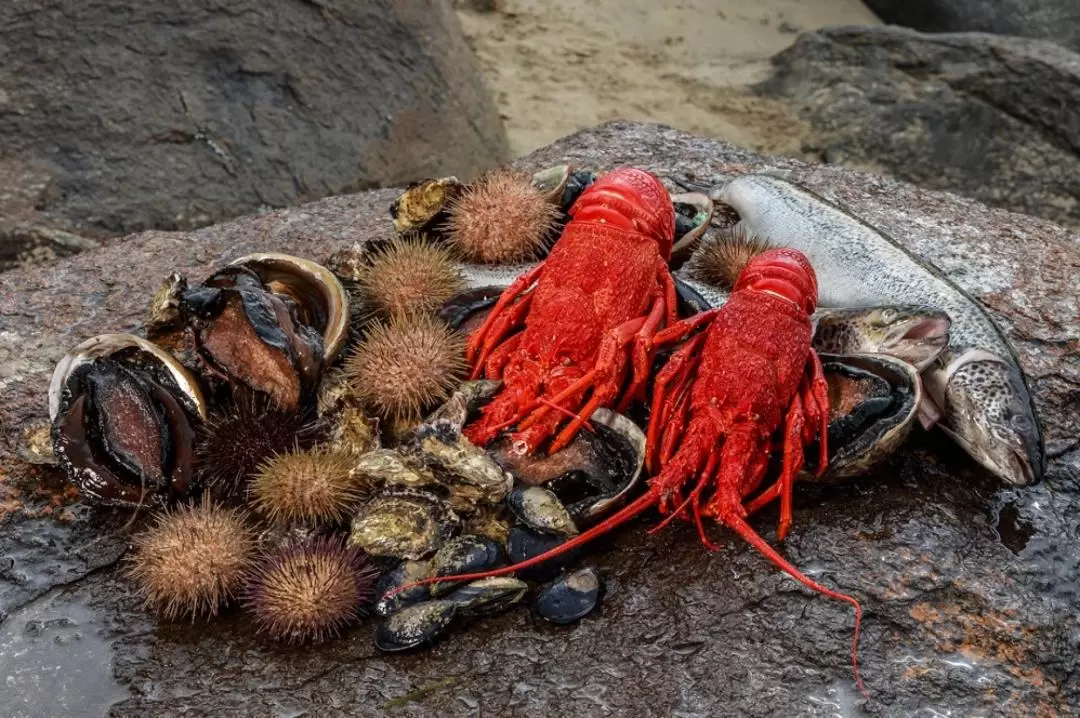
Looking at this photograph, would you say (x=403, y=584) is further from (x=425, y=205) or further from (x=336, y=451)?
(x=425, y=205)

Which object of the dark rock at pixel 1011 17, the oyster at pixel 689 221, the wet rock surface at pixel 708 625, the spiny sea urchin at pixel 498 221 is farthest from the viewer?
the dark rock at pixel 1011 17

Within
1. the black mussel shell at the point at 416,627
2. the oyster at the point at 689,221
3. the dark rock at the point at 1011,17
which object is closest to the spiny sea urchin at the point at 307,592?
the black mussel shell at the point at 416,627

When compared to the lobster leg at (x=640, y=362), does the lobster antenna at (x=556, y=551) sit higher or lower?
lower

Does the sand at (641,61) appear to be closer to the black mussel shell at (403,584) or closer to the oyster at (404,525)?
the oyster at (404,525)

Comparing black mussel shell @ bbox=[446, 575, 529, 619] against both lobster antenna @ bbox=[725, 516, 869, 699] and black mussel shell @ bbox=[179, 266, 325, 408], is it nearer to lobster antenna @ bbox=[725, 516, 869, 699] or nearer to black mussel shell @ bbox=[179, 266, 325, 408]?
lobster antenna @ bbox=[725, 516, 869, 699]

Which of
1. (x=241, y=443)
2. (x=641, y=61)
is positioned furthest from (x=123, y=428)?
(x=641, y=61)

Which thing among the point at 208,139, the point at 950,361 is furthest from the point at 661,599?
the point at 208,139
